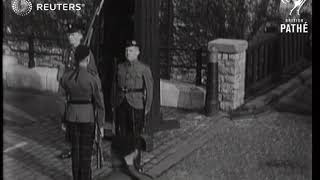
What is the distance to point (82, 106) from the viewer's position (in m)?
6.76

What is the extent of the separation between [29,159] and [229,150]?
2.18m

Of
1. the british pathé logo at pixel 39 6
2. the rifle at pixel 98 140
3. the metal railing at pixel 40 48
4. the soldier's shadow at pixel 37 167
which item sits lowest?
the soldier's shadow at pixel 37 167

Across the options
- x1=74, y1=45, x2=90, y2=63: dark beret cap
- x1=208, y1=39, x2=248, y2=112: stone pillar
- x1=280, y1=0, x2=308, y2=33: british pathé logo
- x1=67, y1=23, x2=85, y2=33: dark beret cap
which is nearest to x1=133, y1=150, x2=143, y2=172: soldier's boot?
x1=74, y1=45, x2=90, y2=63: dark beret cap

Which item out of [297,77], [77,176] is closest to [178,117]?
[297,77]

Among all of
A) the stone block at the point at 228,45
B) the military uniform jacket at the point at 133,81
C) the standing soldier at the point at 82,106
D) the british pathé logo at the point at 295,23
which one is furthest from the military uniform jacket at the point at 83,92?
the stone block at the point at 228,45

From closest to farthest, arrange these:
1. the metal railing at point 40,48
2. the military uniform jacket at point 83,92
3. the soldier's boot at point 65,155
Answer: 1. the military uniform jacket at point 83,92
2. the soldier's boot at point 65,155
3. the metal railing at point 40,48

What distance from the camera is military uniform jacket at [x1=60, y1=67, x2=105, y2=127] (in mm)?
6734

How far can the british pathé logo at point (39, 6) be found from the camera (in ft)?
24.4

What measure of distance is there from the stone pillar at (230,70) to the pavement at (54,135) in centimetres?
19

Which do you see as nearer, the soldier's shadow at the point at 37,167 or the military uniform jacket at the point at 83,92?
the military uniform jacket at the point at 83,92

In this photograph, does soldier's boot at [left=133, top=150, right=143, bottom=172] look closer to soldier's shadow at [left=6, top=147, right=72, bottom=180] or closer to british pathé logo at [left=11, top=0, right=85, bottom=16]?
soldier's shadow at [left=6, top=147, right=72, bottom=180]

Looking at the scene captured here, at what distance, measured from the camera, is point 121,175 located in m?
7.32

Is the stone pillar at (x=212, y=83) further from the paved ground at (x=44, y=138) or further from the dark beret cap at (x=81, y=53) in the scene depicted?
the dark beret cap at (x=81, y=53)

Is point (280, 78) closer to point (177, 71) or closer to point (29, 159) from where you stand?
point (177, 71)
